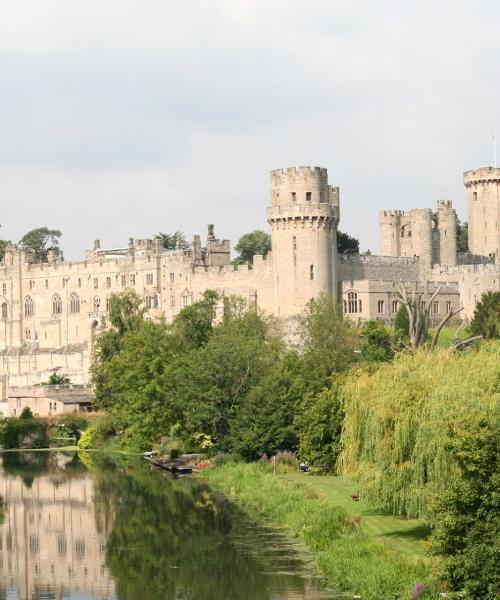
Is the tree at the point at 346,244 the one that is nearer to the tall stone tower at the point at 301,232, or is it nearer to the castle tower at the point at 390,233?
the castle tower at the point at 390,233

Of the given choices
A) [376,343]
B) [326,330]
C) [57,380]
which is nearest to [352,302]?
[326,330]

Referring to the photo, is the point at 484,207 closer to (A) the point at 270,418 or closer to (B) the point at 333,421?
(A) the point at 270,418

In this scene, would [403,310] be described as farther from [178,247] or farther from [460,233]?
[460,233]

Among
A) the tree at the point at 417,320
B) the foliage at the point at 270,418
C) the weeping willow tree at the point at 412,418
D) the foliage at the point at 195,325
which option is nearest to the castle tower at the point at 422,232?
the tree at the point at 417,320

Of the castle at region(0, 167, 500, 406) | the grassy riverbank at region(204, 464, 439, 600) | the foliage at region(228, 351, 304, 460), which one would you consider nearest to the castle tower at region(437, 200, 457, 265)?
the castle at region(0, 167, 500, 406)

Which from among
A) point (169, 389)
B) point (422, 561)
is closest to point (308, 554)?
point (422, 561)

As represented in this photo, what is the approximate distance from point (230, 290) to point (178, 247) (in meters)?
19.7

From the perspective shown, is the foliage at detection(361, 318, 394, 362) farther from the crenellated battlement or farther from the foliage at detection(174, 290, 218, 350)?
the crenellated battlement

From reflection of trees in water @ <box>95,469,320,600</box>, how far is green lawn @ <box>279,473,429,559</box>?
106 inches

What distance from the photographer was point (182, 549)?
4706 centimetres

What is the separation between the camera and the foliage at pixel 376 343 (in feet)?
244

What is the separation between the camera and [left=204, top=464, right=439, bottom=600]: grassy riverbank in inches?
1486

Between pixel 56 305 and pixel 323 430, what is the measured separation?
2620 inches

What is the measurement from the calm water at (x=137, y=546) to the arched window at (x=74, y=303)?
5230 cm
